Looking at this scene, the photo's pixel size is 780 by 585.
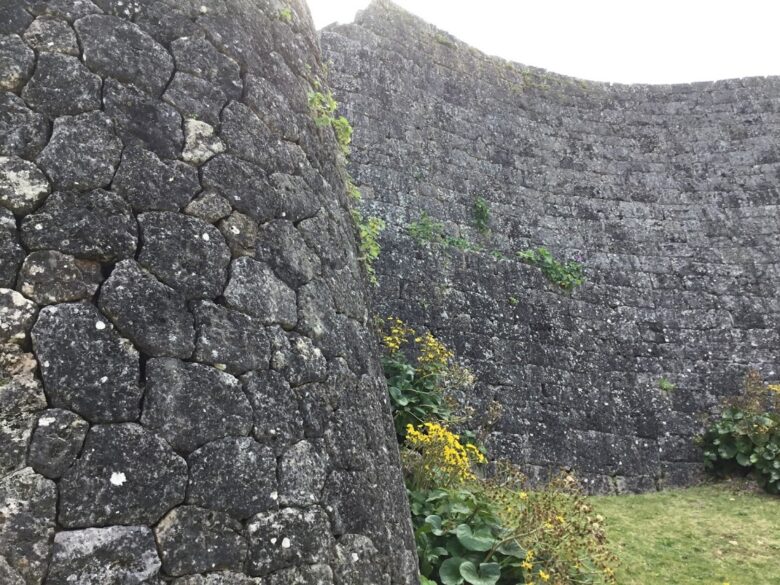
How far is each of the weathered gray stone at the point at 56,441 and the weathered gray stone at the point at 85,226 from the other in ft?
1.96

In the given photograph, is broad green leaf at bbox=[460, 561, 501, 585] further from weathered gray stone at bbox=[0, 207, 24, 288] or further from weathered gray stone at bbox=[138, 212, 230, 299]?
weathered gray stone at bbox=[0, 207, 24, 288]

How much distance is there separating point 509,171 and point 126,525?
753cm

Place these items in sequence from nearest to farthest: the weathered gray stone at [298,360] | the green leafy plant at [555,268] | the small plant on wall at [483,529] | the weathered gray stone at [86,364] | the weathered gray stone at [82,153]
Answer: the weathered gray stone at [86,364] → the weathered gray stone at [82,153] → the weathered gray stone at [298,360] → the small plant on wall at [483,529] → the green leafy plant at [555,268]

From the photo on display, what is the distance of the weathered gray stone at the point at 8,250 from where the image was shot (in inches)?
81.3

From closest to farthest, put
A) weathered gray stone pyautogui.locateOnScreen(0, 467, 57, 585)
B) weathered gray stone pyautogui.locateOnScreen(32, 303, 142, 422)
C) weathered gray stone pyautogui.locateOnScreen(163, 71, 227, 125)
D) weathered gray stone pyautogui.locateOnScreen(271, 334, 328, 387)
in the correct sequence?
weathered gray stone pyautogui.locateOnScreen(0, 467, 57, 585) < weathered gray stone pyautogui.locateOnScreen(32, 303, 142, 422) < weathered gray stone pyautogui.locateOnScreen(271, 334, 328, 387) < weathered gray stone pyautogui.locateOnScreen(163, 71, 227, 125)

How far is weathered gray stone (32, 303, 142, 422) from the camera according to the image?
2.03 m

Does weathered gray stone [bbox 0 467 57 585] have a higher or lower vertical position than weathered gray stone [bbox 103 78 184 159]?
lower

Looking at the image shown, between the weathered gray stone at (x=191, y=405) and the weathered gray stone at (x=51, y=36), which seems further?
the weathered gray stone at (x=51, y=36)

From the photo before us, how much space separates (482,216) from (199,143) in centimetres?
563

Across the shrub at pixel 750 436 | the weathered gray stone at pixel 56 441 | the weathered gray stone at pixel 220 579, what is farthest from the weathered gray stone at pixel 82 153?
the shrub at pixel 750 436

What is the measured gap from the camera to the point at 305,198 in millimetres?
3150

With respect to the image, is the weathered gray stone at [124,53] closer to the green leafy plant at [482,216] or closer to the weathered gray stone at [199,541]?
the weathered gray stone at [199,541]

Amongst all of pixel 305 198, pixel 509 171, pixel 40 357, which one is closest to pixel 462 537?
pixel 305 198

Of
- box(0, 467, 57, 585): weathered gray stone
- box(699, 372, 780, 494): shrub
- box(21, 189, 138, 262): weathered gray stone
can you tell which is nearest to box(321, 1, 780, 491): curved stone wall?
box(699, 372, 780, 494): shrub
